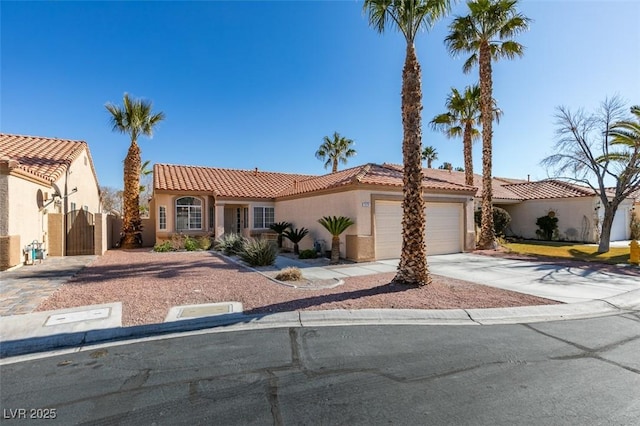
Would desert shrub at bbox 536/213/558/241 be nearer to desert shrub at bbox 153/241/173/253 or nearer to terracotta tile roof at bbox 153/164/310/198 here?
terracotta tile roof at bbox 153/164/310/198

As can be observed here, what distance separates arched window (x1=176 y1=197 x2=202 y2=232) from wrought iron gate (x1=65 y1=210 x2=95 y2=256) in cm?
477

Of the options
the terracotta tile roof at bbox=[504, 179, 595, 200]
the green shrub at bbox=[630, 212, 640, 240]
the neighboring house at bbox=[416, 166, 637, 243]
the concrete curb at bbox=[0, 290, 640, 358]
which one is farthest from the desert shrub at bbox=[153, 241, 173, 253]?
the green shrub at bbox=[630, 212, 640, 240]

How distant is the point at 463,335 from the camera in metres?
5.93

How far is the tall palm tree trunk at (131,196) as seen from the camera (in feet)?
69.9

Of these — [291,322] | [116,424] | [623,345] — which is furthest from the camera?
[291,322]

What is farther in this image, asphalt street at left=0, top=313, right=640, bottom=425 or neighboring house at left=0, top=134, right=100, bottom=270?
neighboring house at left=0, top=134, right=100, bottom=270

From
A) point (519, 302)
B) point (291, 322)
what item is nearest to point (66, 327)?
point (291, 322)

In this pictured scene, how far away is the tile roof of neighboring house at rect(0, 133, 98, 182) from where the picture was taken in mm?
14891

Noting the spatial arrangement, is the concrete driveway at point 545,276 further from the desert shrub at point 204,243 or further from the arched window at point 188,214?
the arched window at point 188,214

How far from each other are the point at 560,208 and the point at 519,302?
2063cm

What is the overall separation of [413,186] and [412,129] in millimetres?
1674

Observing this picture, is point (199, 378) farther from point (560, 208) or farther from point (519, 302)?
point (560, 208)

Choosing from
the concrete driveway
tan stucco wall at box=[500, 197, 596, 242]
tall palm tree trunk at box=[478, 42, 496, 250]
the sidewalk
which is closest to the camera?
the sidewalk

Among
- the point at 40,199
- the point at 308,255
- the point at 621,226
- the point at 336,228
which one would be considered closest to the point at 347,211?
the point at 336,228
